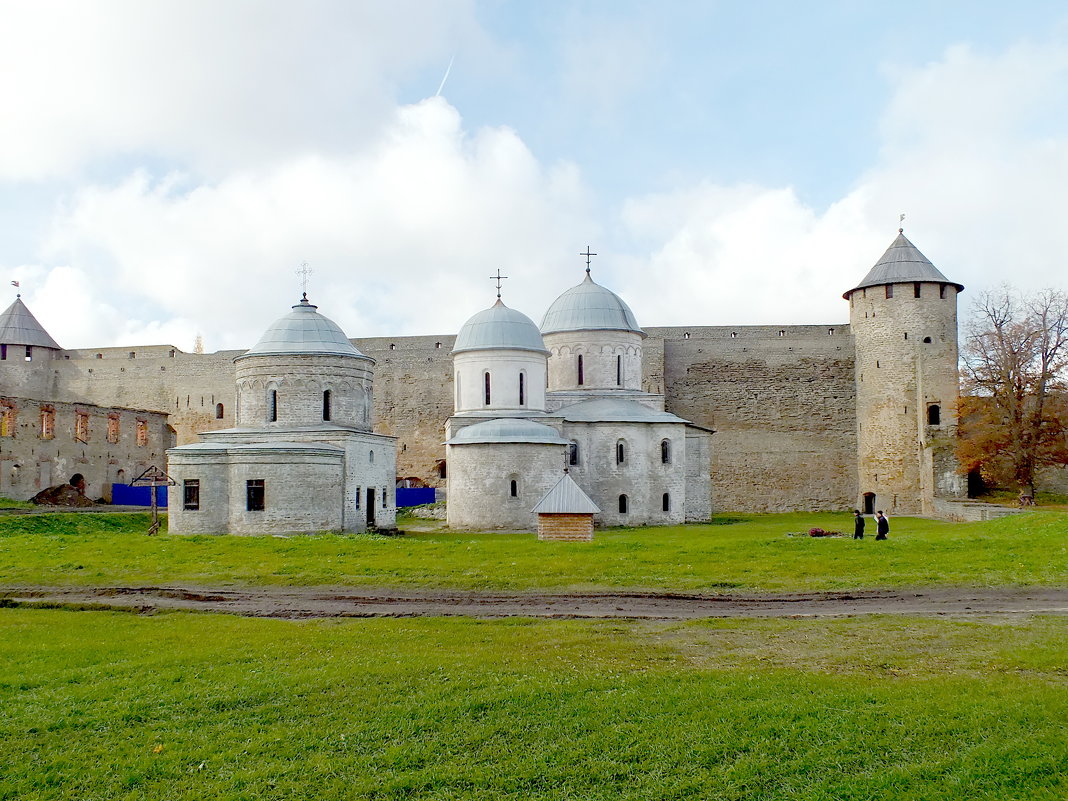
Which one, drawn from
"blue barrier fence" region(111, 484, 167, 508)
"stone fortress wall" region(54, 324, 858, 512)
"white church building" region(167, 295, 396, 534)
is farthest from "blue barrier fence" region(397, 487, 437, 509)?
"white church building" region(167, 295, 396, 534)

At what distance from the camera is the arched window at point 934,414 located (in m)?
31.0

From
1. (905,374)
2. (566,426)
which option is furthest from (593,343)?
(905,374)

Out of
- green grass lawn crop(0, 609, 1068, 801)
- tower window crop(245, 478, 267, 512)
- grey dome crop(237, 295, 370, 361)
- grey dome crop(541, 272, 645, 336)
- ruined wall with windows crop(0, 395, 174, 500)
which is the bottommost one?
green grass lawn crop(0, 609, 1068, 801)

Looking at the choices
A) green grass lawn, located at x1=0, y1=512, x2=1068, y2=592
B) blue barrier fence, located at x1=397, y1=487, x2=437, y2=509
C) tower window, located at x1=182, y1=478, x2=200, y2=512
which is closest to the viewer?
green grass lawn, located at x1=0, y1=512, x2=1068, y2=592

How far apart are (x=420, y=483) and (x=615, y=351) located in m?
11.3

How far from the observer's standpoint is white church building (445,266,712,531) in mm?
23859

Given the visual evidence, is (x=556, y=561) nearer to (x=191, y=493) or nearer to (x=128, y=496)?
(x=191, y=493)

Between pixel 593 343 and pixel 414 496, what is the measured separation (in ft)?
32.7

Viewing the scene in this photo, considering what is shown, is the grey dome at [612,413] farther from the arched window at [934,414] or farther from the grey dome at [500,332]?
the arched window at [934,414]

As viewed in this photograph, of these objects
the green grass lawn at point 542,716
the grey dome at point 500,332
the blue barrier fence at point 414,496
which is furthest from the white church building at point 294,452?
the green grass lawn at point 542,716

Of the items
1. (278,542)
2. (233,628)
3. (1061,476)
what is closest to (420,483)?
(278,542)

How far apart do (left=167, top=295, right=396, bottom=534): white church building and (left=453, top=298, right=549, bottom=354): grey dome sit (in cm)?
369

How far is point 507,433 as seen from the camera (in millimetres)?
24125

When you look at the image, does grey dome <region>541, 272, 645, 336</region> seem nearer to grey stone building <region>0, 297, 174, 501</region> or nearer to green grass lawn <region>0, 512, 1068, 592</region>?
green grass lawn <region>0, 512, 1068, 592</region>
